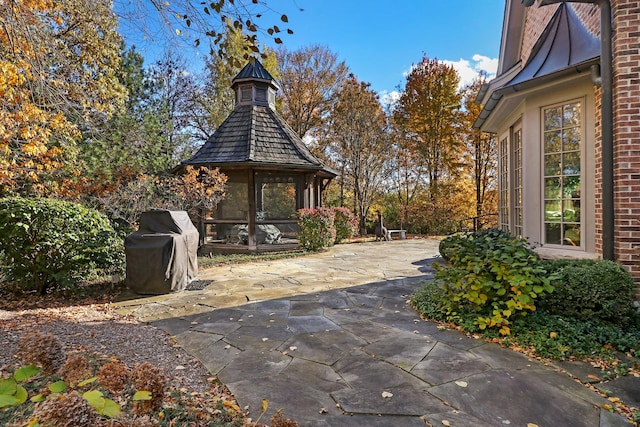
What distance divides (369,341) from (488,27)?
43.2ft

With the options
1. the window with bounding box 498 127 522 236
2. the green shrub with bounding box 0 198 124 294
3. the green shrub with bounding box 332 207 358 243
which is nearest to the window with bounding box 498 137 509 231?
the window with bounding box 498 127 522 236

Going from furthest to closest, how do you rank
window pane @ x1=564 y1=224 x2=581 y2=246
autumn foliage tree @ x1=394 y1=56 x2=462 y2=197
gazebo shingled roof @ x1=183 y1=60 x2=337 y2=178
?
autumn foliage tree @ x1=394 y1=56 x2=462 y2=197
gazebo shingled roof @ x1=183 y1=60 x2=337 y2=178
window pane @ x1=564 y1=224 x2=581 y2=246

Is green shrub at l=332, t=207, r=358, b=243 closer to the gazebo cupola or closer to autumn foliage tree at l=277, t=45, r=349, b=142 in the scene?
the gazebo cupola

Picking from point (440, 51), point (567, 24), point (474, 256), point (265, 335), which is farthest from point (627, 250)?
point (440, 51)

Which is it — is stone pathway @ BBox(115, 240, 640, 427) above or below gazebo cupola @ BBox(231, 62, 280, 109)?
below

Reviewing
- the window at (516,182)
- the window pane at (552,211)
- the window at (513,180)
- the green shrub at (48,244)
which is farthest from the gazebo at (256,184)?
the window pane at (552,211)

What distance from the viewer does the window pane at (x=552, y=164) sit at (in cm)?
474

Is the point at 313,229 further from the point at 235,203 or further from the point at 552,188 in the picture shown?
the point at 552,188

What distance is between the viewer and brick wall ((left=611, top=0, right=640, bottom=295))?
3.72 meters

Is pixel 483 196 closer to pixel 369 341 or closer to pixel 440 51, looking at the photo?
pixel 440 51

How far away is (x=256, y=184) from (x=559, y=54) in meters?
7.71

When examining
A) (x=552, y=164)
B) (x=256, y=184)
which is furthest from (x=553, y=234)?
(x=256, y=184)

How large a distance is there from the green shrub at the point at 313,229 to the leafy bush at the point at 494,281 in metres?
5.85

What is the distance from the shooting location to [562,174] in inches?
184
